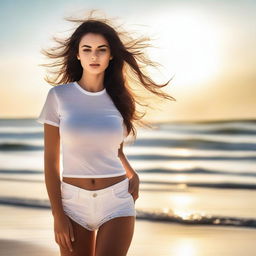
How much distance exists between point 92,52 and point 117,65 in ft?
0.94

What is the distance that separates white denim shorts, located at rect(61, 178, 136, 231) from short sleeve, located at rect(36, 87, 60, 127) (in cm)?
34

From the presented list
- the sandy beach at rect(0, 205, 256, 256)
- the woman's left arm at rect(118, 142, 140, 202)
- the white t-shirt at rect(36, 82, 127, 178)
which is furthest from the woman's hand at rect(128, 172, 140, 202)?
the sandy beach at rect(0, 205, 256, 256)

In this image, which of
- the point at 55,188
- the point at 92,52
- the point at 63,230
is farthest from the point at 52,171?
the point at 92,52

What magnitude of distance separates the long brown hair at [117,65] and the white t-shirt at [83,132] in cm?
21

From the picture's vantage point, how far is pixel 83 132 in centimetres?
363

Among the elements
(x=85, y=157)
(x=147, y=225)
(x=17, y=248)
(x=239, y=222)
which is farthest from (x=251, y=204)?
(x=85, y=157)

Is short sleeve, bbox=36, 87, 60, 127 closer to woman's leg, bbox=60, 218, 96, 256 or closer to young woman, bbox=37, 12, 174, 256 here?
young woman, bbox=37, 12, 174, 256

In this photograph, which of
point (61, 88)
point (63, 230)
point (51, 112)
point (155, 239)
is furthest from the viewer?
point (155, 239)

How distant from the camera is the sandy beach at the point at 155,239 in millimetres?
6265

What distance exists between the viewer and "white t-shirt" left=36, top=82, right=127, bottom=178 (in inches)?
143

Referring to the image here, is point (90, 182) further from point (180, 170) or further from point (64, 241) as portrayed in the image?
point (180, 170)

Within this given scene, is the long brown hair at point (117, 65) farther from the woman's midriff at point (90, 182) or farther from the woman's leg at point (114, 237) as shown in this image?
Result: the woman's leg at point (114, 237)

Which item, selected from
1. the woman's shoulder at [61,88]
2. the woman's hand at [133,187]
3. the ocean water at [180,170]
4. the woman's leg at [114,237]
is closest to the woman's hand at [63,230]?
the woman's leg at [114,237]

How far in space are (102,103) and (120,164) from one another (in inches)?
13.8
